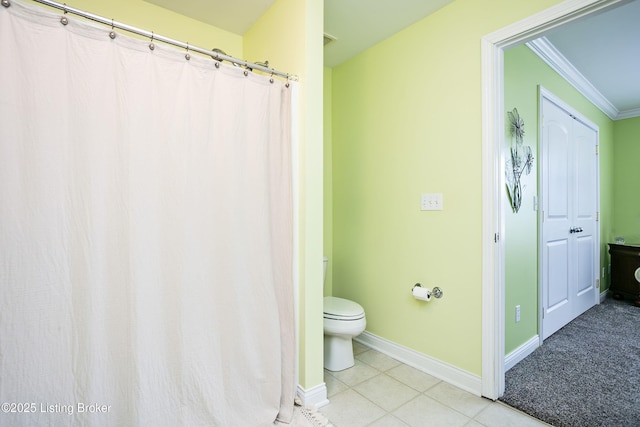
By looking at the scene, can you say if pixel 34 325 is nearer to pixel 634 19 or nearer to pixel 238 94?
pixel 238 94

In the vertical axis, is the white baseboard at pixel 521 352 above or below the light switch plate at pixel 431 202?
below

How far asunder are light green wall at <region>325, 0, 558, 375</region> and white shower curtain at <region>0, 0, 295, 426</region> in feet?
3.15

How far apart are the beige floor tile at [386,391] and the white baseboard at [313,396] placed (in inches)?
9.6

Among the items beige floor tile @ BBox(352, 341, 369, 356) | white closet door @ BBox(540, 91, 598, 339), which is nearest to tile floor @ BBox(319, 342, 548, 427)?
beige floor tile @ BBox(352, 341, 369, 356)

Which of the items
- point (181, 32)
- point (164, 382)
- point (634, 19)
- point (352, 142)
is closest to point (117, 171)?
point (164, 382)

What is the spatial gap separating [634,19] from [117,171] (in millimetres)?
3301

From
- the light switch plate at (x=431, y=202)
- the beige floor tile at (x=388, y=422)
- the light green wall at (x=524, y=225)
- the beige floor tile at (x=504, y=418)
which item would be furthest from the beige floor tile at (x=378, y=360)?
the light switch plate at (x=431, y=202)

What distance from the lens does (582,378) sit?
1967mm

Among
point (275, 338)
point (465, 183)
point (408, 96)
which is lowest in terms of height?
point (275, 338)

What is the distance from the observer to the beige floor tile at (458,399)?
164 cm

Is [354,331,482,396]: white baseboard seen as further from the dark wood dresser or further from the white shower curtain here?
the dark wood dresser

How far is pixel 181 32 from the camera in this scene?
2.09 meters

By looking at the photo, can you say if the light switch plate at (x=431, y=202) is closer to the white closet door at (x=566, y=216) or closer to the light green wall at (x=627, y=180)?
the white closet door at (x=566, y=216)

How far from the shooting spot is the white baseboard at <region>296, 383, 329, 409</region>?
1658mm
